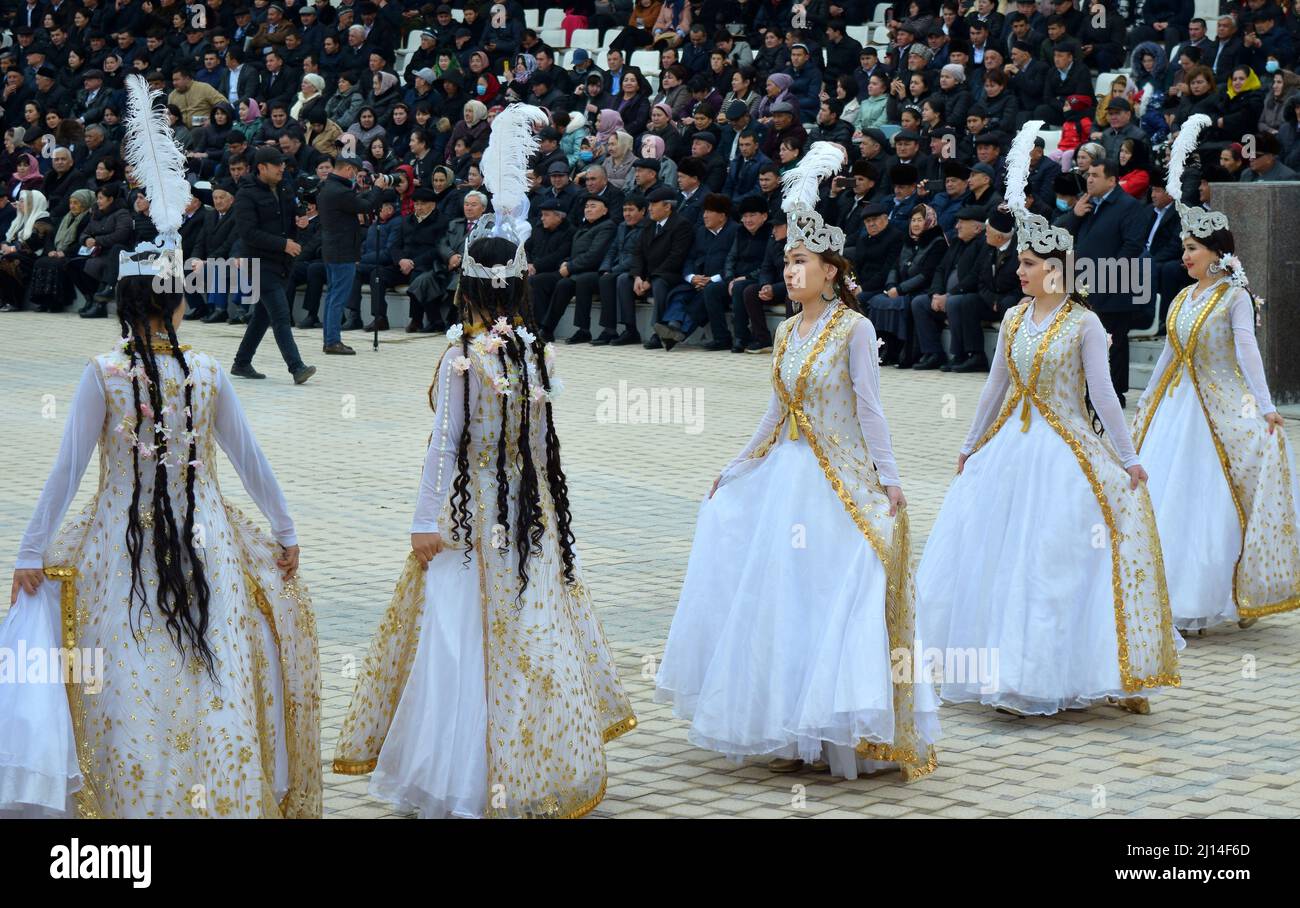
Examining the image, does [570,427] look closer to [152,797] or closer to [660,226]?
[660,226]

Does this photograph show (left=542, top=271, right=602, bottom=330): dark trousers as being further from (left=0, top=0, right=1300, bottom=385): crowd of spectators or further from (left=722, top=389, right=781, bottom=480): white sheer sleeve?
(left=722, top=389, right=781, bottom=480): white sheer sleeve

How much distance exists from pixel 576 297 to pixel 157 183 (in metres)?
14.4

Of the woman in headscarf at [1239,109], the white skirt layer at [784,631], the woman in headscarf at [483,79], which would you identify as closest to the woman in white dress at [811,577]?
the white skirt layer at [784,631]

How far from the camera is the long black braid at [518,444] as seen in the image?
5598 millimetres

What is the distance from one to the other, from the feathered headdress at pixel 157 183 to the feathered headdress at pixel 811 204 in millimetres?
2019

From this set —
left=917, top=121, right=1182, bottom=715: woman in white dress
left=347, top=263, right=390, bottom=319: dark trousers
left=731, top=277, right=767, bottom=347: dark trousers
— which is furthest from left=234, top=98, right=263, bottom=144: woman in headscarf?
left=917, top=121, right=1182, bottom=715: woman in white dress

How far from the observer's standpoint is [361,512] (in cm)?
1084

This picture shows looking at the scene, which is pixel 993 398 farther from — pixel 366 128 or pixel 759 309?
pixel 366 128

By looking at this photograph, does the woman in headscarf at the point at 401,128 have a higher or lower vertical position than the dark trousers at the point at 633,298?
higher

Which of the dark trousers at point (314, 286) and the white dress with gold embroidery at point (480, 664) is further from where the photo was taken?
the dark trousers at point (314, 286)

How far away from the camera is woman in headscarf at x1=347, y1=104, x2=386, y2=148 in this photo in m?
24.2

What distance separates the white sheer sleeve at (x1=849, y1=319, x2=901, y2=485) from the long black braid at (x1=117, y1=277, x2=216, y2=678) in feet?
7.61

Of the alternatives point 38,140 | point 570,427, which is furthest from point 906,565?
point 38,140

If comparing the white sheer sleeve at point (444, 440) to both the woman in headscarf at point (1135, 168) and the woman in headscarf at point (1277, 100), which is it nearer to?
the woman in headscarf at point (1135, 168)
